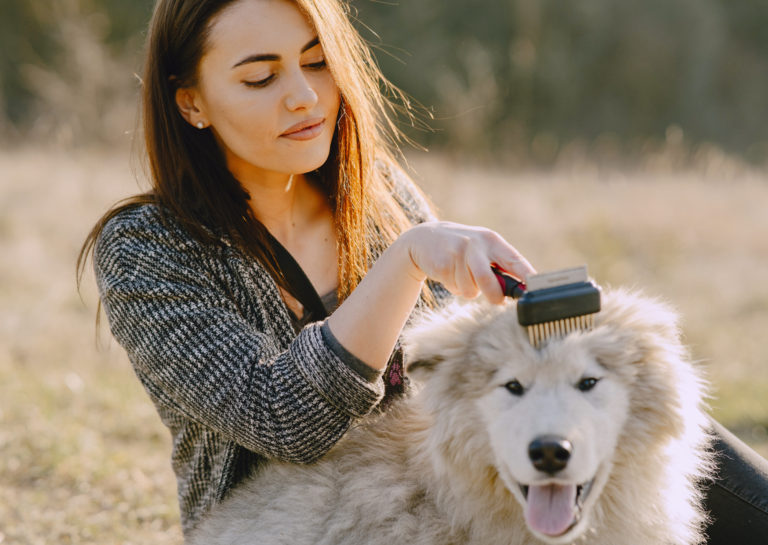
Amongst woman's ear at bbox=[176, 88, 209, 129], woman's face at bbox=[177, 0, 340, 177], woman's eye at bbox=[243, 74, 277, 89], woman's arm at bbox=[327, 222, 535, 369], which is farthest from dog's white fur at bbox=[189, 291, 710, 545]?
woman's ear at bbox=[176, 88, 209, 129]

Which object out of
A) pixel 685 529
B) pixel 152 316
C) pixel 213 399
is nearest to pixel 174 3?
pixel 152 316

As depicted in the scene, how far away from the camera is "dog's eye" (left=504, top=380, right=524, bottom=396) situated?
1.56m

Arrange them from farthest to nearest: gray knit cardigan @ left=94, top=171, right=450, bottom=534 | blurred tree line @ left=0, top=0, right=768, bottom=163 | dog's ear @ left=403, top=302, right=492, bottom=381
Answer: blurred tree line @ left=0, top=0, right=768, bottom=163 → gray knit cardigan @ left=94, top=171, right=450, bottom=534 → dog's ear @ left=403, top=302, right=492, bottom=381

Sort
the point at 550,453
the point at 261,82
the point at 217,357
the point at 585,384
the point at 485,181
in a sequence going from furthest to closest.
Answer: the point at 485,181
the point at 261,82
the point at 217,357
the point at 585,384
the point at 550,453

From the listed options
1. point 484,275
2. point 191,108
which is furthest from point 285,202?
point 484,275

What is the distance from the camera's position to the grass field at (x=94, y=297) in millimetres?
3092

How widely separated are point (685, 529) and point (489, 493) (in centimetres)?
58

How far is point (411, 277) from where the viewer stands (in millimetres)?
1760

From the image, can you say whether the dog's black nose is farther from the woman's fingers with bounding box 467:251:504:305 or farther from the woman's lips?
the woman's lips

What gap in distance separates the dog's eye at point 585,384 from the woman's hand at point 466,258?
270 mm

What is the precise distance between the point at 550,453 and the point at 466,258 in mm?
495

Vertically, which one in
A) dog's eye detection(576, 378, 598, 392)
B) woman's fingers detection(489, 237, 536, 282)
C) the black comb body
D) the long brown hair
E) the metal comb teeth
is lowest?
dog's eye detection(576, 378, 598, 392)

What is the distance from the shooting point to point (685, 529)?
1.77 m

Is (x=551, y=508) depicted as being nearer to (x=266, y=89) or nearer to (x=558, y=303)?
(x=558, y=303)
